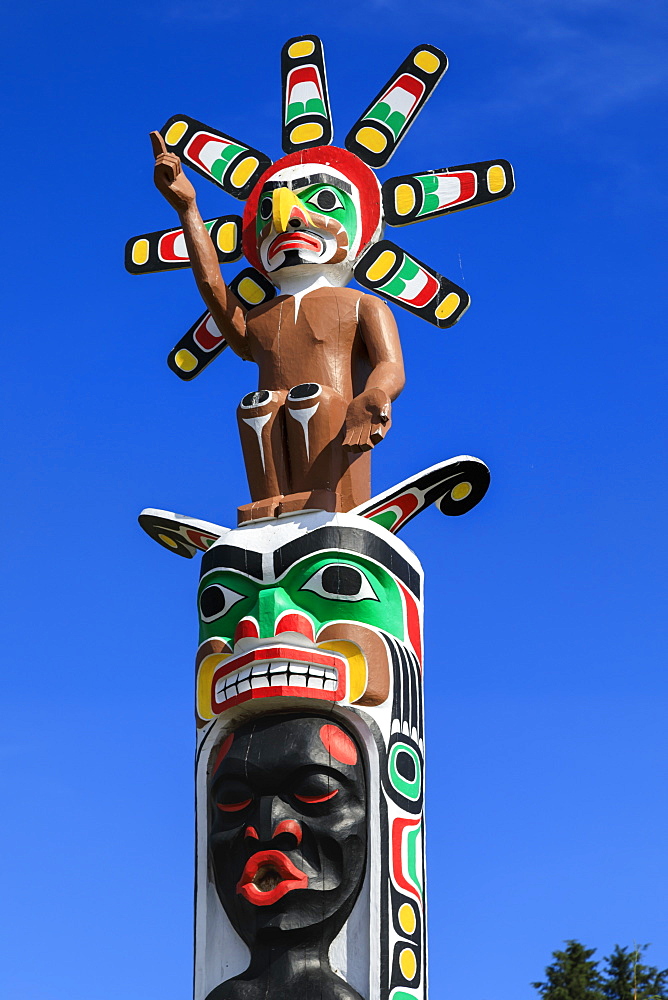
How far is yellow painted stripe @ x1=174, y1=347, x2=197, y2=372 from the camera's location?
12734 mm

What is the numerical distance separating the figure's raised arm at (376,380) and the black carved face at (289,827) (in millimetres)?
1877

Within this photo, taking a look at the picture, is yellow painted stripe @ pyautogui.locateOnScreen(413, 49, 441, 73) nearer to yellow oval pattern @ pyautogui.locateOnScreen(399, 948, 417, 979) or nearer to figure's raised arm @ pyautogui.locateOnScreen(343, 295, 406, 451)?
figure's raised arm @ pyautogui.locateOnScreen(343, 295, 406, 451)

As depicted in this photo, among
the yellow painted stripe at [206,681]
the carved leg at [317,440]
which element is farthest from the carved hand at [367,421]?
the yellow painted stripe at [206,681]

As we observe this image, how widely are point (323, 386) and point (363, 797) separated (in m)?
3.01

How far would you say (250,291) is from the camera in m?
12.3

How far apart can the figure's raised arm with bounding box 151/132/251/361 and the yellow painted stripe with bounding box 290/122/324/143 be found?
145 centimetres

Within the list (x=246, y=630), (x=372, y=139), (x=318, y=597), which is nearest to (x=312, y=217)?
(x=372, y=139)

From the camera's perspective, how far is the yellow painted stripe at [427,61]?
1283 centimetres

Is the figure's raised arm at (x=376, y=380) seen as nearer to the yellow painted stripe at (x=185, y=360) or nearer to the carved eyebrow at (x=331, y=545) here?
the carved eyebrow at (x=331, y=545)

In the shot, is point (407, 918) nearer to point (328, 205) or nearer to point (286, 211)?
point (286, 211)

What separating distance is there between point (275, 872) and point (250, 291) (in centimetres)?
490

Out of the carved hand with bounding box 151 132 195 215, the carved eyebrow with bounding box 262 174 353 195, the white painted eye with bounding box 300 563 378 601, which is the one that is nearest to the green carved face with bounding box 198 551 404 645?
the white painted eye with bounding box 300 563 378 601

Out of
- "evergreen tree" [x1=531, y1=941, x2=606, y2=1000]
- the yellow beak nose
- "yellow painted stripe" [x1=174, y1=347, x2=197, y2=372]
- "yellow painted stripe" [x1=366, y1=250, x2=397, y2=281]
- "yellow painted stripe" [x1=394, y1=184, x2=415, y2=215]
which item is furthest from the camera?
"evergreen tree" [x1=531, y1=941, x2=606, y2=1000]

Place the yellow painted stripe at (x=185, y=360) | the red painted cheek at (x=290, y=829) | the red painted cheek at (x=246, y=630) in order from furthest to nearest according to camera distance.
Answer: the yellow painted stripe at (x=185, y=360), the red painted cheek at (x=246, y=630), the red painted cheek at (x=290, y=829)
